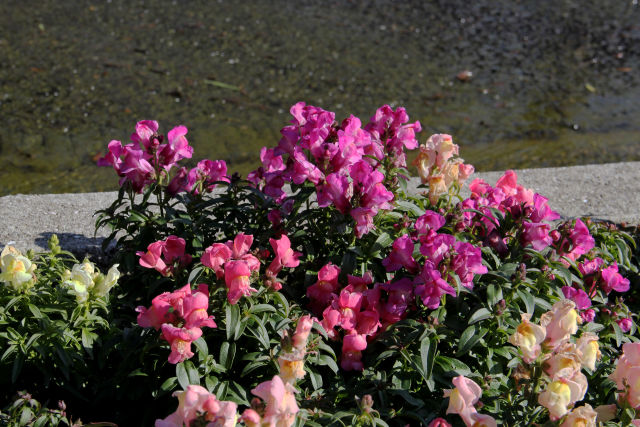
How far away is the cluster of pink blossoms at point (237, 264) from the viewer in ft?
5.86

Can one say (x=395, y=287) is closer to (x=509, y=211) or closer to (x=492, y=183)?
(x=509, y=211)

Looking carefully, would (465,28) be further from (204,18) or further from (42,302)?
(42,302)

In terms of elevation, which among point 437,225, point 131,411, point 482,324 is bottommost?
point 131,411

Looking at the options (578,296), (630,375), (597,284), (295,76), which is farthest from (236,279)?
(295,76)

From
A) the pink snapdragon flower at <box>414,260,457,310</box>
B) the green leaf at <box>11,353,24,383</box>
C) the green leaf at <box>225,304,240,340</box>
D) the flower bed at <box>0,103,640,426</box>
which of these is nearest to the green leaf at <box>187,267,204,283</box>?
the flower bed at <box>0,103,640,426</box>

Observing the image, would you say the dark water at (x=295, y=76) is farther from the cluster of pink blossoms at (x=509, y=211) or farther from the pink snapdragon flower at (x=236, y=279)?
the pink snapdragon flower at (x=236, y=279)

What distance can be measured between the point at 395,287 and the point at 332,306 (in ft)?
0.63

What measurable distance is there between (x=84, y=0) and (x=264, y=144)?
2588mm

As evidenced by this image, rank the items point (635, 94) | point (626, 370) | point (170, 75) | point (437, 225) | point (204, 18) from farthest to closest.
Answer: point (204, 18)
point (635, 94)
point (170, 75)
point (437, 225)
point (626, 370)

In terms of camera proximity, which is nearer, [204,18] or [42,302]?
[42,302]

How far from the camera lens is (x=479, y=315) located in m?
1.88

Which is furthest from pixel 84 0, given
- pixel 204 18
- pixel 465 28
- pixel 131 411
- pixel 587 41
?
pixel 131 411

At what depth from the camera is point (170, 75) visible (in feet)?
16.4

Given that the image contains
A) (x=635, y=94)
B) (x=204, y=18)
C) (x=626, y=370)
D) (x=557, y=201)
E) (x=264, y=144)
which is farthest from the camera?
(x=204, y=18)
